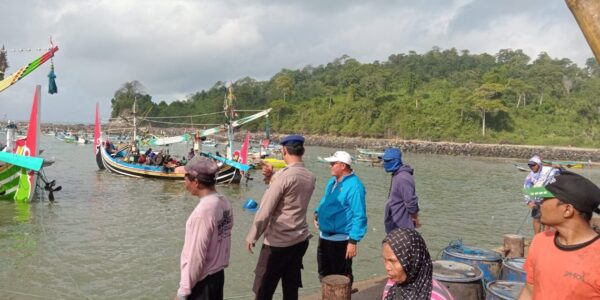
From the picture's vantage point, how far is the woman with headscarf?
2.09 m

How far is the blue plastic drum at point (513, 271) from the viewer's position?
3919 mm

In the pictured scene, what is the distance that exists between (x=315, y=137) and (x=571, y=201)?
3015 inches

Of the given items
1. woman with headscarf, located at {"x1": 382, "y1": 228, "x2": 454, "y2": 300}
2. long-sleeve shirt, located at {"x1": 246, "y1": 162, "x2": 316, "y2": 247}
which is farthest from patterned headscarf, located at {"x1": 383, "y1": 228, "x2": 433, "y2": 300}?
long-sleeve shirt, located at {"x1": 246, "y1": 162, "x2": 316, "y2": 247}

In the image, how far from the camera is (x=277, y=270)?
139 inches

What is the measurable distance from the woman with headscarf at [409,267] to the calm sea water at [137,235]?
4641 mm

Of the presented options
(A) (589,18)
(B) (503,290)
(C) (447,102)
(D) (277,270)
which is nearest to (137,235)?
(D) (277,270)

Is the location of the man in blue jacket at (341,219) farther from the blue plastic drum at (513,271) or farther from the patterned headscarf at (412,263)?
the patterned headscarf at (412,263)

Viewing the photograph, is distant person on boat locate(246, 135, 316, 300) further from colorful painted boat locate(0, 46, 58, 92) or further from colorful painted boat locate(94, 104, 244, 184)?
colorful painted boat locate(94, 104, 244, 184)

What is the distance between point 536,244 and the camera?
221 cm

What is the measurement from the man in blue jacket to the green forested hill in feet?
209

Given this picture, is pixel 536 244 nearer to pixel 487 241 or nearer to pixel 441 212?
pixel 487 241

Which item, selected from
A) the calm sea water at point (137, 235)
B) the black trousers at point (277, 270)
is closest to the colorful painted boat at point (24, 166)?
the calm sea water at point (137, 235)

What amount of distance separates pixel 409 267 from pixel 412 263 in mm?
25

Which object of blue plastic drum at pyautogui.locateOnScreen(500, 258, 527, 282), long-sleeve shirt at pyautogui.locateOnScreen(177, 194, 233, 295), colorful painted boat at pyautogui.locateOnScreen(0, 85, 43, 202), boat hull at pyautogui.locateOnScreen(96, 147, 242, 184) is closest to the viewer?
long-sleeve shirt at pyautogui.locateOnScreen(177, 194, 233, 295)
